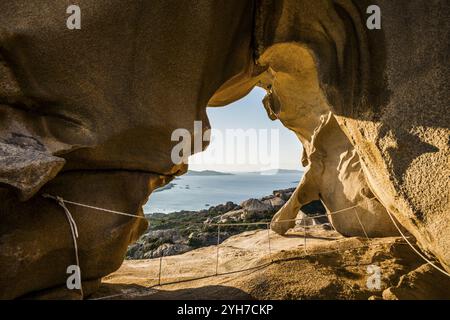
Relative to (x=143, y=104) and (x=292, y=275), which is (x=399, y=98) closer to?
(x=143, y=104)

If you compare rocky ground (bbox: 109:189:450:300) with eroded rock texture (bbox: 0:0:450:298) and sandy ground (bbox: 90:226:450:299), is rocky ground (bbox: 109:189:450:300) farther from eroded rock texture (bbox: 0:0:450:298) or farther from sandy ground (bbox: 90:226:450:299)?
eroded rock texture (bbox: 0:0:450:298)

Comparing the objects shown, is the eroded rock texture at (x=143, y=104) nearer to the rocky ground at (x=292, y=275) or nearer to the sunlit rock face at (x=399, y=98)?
the sunlit rock face at (x=399, y=98)

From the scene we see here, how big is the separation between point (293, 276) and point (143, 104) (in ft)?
8.41

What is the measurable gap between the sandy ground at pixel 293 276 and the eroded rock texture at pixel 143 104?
2.48 feet

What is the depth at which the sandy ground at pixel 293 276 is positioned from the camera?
11.7 ft

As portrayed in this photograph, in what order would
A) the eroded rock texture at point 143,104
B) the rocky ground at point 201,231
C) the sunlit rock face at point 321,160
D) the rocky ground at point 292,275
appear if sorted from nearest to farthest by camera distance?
1. the eroded rock texture at point 143,104
2. the rocky ground at point 292,275
3. the sunlit rock face at point 321,160
4. the rocky ground at point 201,231

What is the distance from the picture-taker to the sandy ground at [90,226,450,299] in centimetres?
358

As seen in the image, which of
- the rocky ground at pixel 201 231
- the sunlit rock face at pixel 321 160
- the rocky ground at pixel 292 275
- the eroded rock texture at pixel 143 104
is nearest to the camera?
the eroded rock texture at pixel 143 104

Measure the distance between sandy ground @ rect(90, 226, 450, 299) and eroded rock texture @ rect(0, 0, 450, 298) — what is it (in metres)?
0.76

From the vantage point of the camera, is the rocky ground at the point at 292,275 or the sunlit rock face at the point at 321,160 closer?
the rocky ground at the point at 292,275

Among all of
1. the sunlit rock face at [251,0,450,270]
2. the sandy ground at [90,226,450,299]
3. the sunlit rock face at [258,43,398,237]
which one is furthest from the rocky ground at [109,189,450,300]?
the sunlit rock face at [251,0,450,270]

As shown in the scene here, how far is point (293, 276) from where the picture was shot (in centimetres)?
408

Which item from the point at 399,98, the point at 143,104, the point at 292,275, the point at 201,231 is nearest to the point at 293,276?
the point at 292,275

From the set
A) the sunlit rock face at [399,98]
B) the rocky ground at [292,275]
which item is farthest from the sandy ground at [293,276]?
the sunlit rock face at [399,98]
